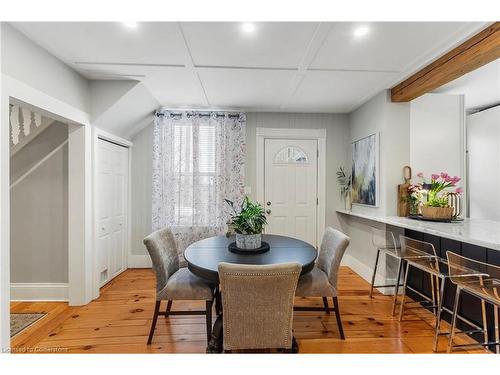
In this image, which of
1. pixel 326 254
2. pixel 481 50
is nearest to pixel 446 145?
pixel 481 50

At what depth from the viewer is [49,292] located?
297 centimetres

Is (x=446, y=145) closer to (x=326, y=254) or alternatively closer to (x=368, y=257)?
(x=368, y=257)

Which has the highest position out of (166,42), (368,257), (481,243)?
(166,42)

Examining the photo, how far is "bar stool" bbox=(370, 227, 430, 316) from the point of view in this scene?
259 centimetres

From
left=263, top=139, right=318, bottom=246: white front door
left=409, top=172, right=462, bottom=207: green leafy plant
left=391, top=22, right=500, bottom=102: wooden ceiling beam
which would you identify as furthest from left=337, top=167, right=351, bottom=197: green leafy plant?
left=391, top=22, right=500, bottom=102: wooden ceiling beam

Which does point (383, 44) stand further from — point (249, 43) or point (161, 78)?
point (161, 78)

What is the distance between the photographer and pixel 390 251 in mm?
2826

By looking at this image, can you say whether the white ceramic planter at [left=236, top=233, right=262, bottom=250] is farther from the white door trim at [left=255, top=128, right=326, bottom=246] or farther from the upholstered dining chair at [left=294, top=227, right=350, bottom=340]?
the white door trim at [left=255, top=128, right=326, bottom=246]

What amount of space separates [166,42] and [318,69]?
1.47 metres

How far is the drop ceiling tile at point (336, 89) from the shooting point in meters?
2.81

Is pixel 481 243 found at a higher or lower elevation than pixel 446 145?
lower

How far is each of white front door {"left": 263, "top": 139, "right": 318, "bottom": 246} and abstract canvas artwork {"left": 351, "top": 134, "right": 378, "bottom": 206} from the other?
1.97 feet

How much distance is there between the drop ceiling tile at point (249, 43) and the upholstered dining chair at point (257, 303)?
1696 mm

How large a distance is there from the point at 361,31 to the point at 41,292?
163 inches
